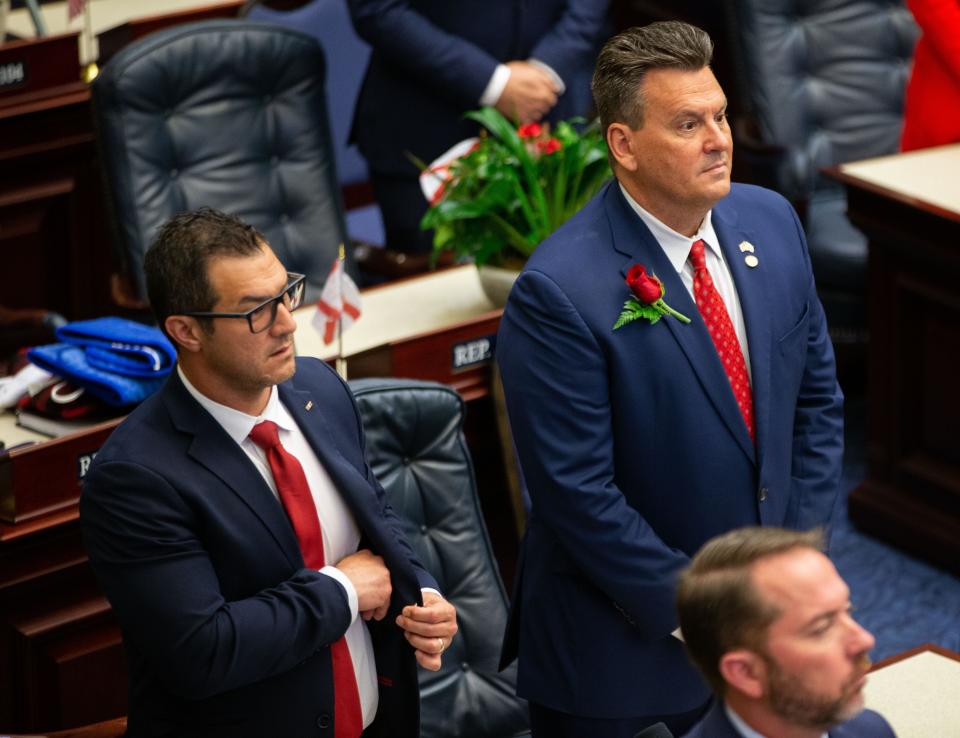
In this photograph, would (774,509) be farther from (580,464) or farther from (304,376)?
(304,376)

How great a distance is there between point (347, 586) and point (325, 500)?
0.12 metres

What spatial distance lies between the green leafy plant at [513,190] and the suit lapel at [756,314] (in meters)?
0.77

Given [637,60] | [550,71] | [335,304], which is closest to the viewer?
[637,60]

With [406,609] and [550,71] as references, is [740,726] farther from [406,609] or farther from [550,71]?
[550,71]

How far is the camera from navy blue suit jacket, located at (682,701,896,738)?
1.76 metres

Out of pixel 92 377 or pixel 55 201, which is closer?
pixel 92 377

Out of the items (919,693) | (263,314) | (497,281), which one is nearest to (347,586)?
(263,314)

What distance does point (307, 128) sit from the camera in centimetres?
387

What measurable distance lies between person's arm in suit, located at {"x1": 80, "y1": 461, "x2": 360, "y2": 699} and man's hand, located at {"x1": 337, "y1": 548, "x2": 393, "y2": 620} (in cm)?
10

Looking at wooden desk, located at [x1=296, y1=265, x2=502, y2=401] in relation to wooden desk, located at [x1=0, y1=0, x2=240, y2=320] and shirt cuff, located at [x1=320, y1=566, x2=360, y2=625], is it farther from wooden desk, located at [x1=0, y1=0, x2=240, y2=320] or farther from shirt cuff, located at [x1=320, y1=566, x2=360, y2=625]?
wooden desk, located at [x1=0, y1=0, x2=240, y2=320]

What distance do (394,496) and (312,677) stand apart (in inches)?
22.3

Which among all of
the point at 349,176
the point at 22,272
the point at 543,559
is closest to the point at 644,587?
the point at 543,559

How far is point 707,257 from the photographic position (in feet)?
7.75

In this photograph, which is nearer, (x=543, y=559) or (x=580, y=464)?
(x=580, y=464)
